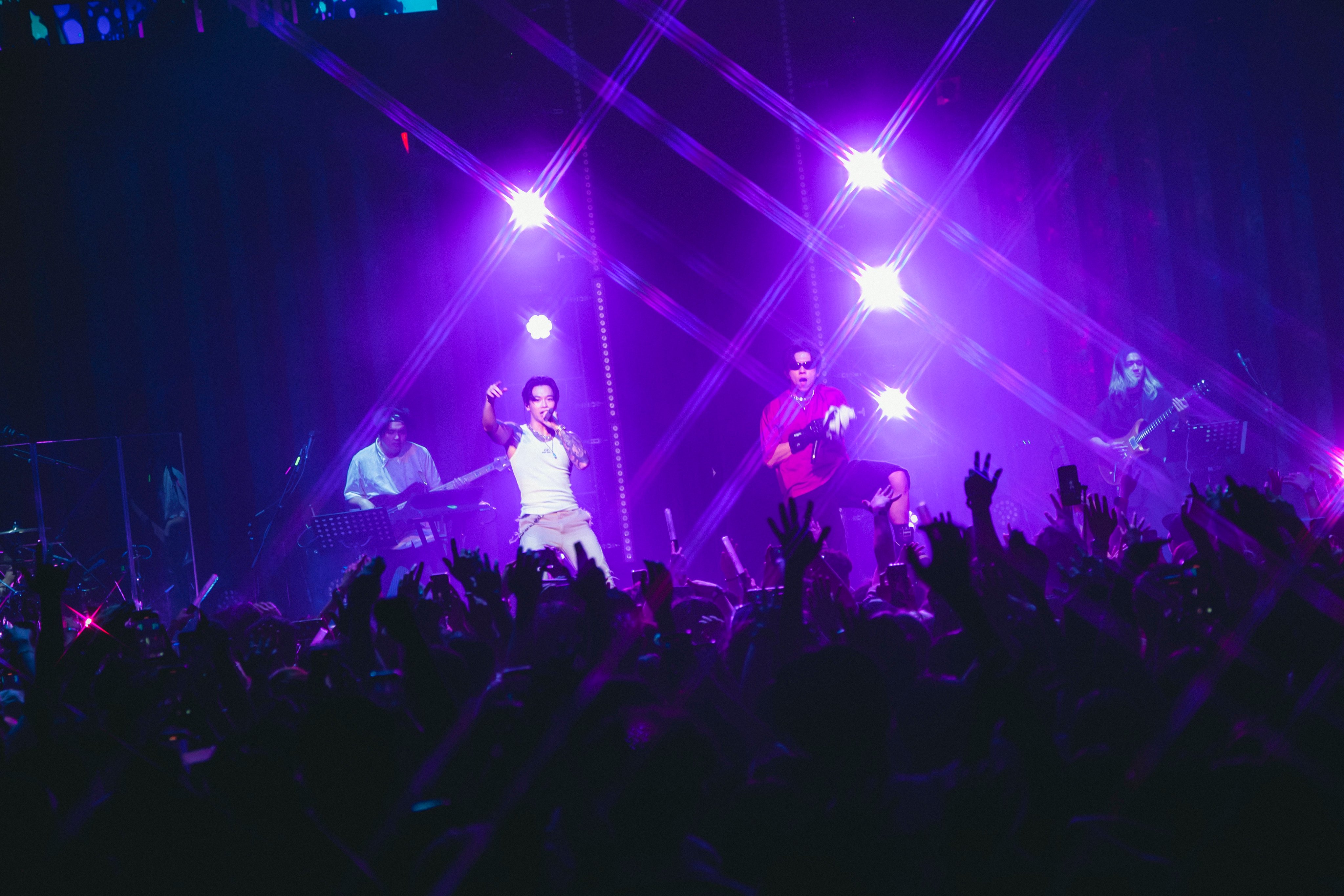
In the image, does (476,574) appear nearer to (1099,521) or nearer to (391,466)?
(1099,521)

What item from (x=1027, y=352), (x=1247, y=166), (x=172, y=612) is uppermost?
(x=1247, y=166)

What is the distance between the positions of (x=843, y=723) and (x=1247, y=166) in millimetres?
9378

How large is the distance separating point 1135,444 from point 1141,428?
171mm

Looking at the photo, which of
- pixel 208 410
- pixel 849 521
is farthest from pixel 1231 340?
pixel 208 410

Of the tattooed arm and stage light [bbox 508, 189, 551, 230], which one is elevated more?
stage light [bbox 508, 189, 551, 230]

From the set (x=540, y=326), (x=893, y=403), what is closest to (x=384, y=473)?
(x=540, y=326)

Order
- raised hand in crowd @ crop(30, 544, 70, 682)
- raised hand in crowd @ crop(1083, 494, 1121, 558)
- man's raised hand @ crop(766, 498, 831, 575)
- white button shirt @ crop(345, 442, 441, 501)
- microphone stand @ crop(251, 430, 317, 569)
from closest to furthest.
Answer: man's raised hand @ crop(766, 498, 831, 575) < raised hand in crowd @ crop(30, 544, 70, 682) < raised hand in crowd @ crop(1083, 494, 1121, 558) < white button shirt @ crop(345, 442, 441, 501) < microphone stand @ crop(251, 430, 317, 569)

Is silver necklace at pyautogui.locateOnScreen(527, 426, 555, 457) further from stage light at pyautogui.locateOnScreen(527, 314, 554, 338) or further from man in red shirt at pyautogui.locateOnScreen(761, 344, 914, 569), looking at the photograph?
man in red shirt at pyautogui.locateOnScreen(761, 344, 914, 569)

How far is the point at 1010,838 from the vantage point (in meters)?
1.38

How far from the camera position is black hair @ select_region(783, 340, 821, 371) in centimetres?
701

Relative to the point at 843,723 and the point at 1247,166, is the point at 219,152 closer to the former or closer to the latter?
the point at 843,723

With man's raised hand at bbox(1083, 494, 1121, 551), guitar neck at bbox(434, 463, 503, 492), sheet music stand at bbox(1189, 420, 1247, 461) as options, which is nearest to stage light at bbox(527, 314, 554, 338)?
guitar neck at bbox(434, 463, 503, 492)

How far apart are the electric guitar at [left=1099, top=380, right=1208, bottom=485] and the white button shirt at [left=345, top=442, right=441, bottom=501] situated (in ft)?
20.0

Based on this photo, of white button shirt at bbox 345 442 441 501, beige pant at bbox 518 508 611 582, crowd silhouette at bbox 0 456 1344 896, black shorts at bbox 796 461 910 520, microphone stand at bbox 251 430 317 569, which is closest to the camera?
crowd silhouette at bbox 0 456 1344 896
